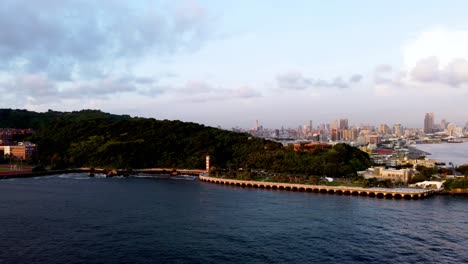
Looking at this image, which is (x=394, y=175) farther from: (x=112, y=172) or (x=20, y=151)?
(x=20, y=151)

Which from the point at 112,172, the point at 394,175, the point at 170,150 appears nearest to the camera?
the point at 394,175

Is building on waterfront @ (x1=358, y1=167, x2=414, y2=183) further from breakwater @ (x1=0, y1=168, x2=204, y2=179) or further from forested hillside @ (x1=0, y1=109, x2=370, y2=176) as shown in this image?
breakwater @ (x1=0, y1=168, x2=204, y2=179)

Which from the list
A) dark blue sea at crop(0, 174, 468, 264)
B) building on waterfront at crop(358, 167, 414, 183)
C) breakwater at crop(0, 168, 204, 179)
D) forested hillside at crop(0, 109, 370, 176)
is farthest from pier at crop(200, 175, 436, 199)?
breakwater at crop(0, 168, 204, 179)

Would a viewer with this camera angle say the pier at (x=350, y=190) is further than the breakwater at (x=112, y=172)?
No

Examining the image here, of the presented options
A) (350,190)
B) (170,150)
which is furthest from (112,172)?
(350,190)

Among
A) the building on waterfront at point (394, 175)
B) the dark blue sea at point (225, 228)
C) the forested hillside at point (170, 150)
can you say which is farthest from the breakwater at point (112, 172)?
the building on waterfront at point (394, 175)

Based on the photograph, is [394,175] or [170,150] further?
[170,150]

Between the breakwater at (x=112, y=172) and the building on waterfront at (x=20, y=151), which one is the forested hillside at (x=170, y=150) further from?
the building on waterfront at (x=20, y=151)
